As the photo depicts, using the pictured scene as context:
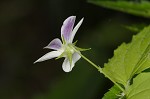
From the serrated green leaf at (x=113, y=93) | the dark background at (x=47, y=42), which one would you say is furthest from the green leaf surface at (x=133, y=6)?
the dark background at (x=47, y=42)

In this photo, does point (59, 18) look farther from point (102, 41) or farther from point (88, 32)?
point (102, 41)

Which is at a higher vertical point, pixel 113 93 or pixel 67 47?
pixel 67 47

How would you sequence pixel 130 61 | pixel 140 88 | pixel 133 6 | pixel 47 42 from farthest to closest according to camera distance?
1. pixel 47 42
2. pixel 133 6
3. pixel 130 61
4. pixel 140 88

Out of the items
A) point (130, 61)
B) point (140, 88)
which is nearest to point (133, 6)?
point (130, 61)

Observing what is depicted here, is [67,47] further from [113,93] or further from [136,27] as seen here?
[136,27]

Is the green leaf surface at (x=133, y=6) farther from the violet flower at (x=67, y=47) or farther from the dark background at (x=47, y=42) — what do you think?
the dark background at (x=47, y=42)

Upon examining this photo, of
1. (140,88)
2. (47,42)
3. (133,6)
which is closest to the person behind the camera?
(140,88)
